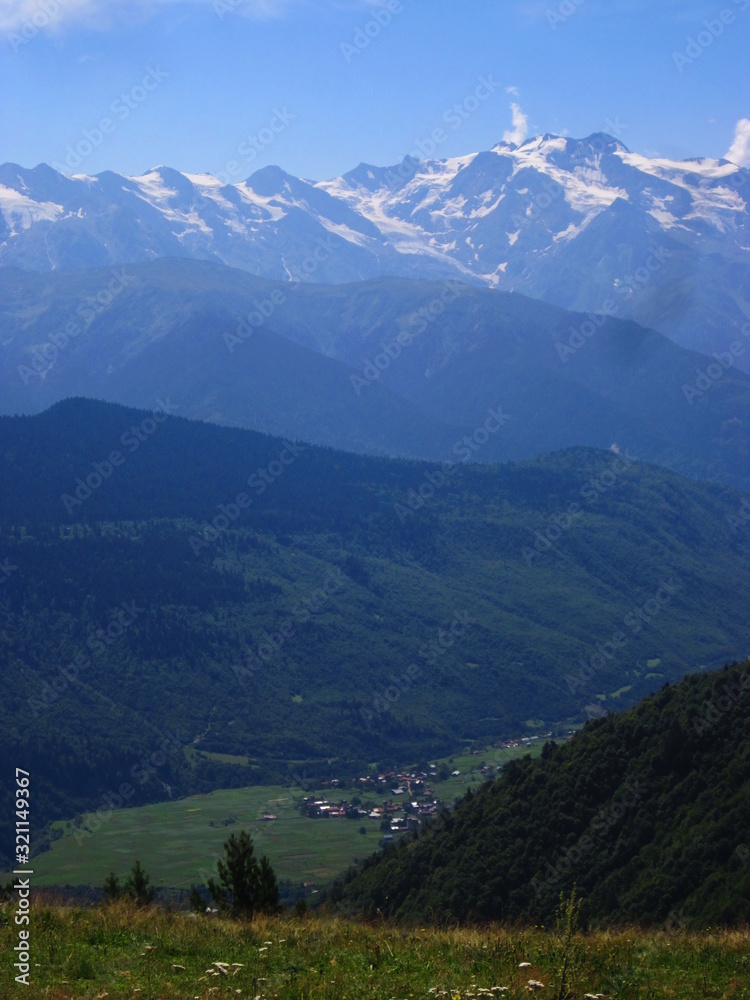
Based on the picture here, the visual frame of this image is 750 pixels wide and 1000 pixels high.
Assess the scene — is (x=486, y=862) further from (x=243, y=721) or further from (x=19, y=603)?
(x=19, y=603)

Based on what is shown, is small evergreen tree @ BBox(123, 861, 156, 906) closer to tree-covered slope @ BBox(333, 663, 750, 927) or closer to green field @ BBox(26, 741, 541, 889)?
tree-covered slope @ BBox(333, 663, 750, 927)

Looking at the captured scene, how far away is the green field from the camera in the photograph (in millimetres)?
106375

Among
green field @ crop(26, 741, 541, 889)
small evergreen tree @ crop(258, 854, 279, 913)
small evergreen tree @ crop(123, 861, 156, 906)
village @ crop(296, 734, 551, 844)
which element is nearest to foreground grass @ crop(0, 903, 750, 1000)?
small evergreen tree @ crop(258, 854, 279, 913)

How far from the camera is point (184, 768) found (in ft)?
543

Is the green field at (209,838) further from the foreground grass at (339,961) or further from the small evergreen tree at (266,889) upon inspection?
the foreground grass at (339,961)

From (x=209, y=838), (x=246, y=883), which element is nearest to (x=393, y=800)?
(x=209, y=838)

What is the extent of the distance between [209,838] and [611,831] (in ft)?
255

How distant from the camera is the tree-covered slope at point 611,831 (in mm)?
48312

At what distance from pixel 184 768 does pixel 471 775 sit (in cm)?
4396

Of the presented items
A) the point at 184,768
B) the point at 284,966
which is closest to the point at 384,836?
the point at 184,768

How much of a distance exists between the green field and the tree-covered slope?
37724 millimetres

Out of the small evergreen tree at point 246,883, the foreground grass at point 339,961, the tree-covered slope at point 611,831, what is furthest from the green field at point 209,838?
the foreground grass at point 339,961

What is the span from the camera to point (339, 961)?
68.9 feet

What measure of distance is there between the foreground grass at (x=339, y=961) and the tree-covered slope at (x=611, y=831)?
21543 millimetres
